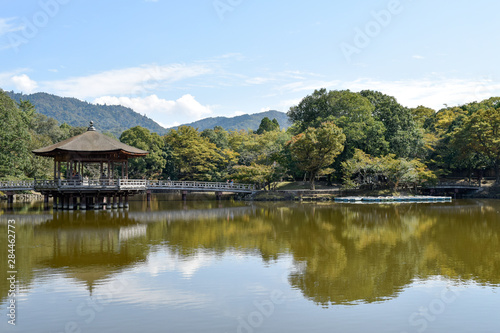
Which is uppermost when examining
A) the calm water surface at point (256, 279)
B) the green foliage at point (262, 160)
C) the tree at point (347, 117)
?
the tree at point (347, 117)

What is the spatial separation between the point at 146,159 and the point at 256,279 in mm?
44855

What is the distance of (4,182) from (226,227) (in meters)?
20.9

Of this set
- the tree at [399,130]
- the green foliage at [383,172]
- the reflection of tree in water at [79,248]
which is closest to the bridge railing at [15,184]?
the reflection of tree in water at [79,248]

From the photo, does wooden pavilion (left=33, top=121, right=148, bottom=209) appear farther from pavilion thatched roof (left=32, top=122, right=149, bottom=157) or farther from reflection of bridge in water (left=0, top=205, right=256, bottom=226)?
reflection of bridge in water (left=0, top=205, right=256, bottom=226)

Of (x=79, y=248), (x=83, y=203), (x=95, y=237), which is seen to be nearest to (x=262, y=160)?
(x=83, y=203)

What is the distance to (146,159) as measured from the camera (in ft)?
179

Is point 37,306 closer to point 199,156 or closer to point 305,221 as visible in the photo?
point 305,221

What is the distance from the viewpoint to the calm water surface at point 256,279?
8.73 m

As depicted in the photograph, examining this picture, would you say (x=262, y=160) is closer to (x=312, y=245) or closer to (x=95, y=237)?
(x=95, y=237)

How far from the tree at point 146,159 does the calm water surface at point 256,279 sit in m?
32.4

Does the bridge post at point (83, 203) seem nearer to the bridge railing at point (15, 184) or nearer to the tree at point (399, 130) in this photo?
the bridge railing at point (15, 184)

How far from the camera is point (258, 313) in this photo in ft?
30.0

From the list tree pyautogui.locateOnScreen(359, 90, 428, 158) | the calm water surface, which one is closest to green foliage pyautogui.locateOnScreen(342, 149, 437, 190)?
tree pyautogui.locateOnScreen(359, 90, 428, 158)

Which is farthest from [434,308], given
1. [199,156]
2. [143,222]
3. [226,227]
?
[199,156]
